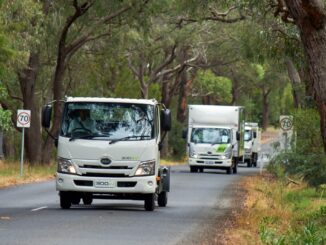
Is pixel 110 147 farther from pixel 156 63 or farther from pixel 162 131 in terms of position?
pixel 156 63

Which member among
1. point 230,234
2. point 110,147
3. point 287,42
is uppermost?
point 287,42

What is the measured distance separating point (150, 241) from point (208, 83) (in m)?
64.4

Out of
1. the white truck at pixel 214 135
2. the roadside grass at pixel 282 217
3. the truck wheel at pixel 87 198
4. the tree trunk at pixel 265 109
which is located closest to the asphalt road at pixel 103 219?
the truck wheel at pixel 87 198

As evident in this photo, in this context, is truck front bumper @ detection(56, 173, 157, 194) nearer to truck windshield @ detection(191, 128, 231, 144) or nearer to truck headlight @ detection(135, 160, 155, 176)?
truck headlight @ detection(135, 160, 155, 176)

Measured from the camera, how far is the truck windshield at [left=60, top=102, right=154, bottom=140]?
68.3 ft

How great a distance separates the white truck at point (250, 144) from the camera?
63.5m

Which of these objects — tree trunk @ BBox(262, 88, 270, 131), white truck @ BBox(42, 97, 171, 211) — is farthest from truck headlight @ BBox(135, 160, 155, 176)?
tree trunk @ BBox(262, 88, 270, 131)

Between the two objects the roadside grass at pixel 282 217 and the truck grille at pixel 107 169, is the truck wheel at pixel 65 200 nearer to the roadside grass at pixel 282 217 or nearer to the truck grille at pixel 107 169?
the truck grille at pixel 107 169

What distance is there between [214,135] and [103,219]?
29233 millimetres

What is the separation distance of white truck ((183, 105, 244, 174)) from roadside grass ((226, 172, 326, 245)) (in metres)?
13.7

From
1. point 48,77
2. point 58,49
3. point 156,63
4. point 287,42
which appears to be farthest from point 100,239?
point 156,63

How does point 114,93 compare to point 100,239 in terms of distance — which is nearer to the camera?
point 100,239

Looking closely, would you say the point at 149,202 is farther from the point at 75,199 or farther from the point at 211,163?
the point at 211,163

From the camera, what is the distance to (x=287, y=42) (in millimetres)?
25531
